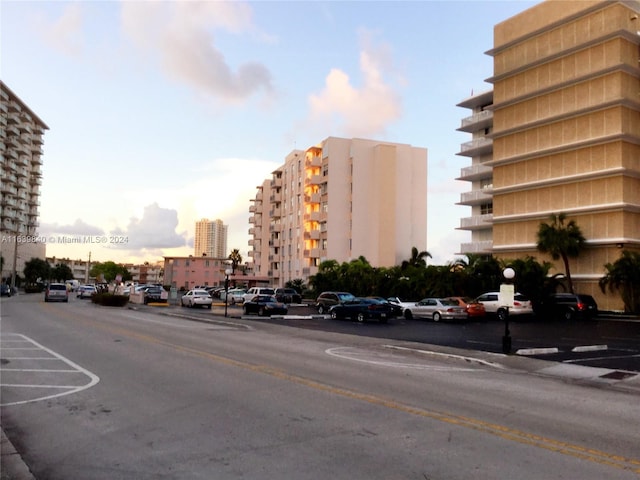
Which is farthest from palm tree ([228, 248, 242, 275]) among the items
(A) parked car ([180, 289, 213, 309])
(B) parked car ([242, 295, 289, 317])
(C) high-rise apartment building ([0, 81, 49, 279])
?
(B) parked car ([242, 295, 289, 317])

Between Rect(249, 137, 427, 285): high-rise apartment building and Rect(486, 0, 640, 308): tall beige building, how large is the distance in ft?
93.8

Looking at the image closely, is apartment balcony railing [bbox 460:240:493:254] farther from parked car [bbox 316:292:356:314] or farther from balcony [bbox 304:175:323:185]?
balcony [bbox 304:175:323:185]

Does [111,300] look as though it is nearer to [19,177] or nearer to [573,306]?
[573,306]

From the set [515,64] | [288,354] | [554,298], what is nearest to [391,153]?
[515,64]

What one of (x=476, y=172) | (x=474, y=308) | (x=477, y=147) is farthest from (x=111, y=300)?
(x=477, y=147)

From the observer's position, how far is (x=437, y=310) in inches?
1422

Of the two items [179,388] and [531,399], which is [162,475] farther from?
[531,399]

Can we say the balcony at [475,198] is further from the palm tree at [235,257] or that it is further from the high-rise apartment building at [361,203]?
the palm tree at [235,257]

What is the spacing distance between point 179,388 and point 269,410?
274 cm

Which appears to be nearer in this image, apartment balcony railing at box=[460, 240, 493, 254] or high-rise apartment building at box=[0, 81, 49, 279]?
apartment balcony railing at box=[460, 240, 493, 254]

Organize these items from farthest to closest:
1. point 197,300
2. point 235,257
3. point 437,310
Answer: point 235,257, point 197,300, point 437,310

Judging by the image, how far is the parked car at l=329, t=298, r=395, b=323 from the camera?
3438cm

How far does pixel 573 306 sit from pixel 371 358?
27439mm

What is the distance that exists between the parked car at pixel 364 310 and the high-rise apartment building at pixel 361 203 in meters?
47.3
